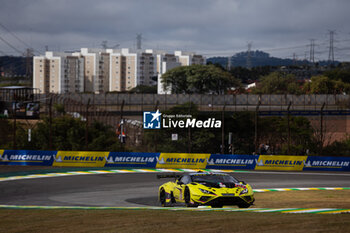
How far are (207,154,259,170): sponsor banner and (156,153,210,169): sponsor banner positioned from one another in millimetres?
472

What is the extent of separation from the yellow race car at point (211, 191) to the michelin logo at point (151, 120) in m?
20.3

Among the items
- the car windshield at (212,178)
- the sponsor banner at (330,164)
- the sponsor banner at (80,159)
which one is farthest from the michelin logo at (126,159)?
the car windshield at (212,178)

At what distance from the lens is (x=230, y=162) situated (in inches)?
1283

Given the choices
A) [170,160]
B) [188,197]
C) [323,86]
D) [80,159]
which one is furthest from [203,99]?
[188,197]

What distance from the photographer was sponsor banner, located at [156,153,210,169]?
32375mm

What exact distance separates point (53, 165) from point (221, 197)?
19.8 m

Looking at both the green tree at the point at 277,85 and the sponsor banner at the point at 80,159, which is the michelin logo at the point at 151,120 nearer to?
the sponsor banner at the point at 80,159

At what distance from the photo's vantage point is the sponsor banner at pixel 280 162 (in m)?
32.8

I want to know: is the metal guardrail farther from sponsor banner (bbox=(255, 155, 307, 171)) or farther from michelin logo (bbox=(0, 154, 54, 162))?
michelin logo (bbox=(0, 154, 54, 162))

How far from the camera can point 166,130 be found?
1495 inches

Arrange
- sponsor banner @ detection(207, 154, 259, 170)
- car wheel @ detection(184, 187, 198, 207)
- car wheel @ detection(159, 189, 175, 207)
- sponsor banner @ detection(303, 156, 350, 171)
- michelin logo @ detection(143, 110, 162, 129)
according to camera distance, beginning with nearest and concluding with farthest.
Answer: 1. car wheel @ detection(184, 187, 198, 207)
2. car wheel @ detection(159, 189, 175, 207)
3. sponsor banner @ detection(207, 154, 259, 170)
4. sponsor banner @ detection(303, 156, 350, 171)
5. michelin logo @ detection(143, 110, 162, 129)

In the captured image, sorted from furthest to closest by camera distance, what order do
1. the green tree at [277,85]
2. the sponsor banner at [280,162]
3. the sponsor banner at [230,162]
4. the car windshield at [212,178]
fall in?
the green tree at [277,85] → the sponsor banner at [280,162] → the sponsor banner at [230,162] → the car windshield at [212,178]

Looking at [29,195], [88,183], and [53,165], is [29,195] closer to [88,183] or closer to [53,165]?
[88,183]

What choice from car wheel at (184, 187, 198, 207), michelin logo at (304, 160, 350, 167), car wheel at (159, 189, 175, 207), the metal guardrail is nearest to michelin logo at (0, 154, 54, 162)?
car wheel at (159, 189, 175, 207)
